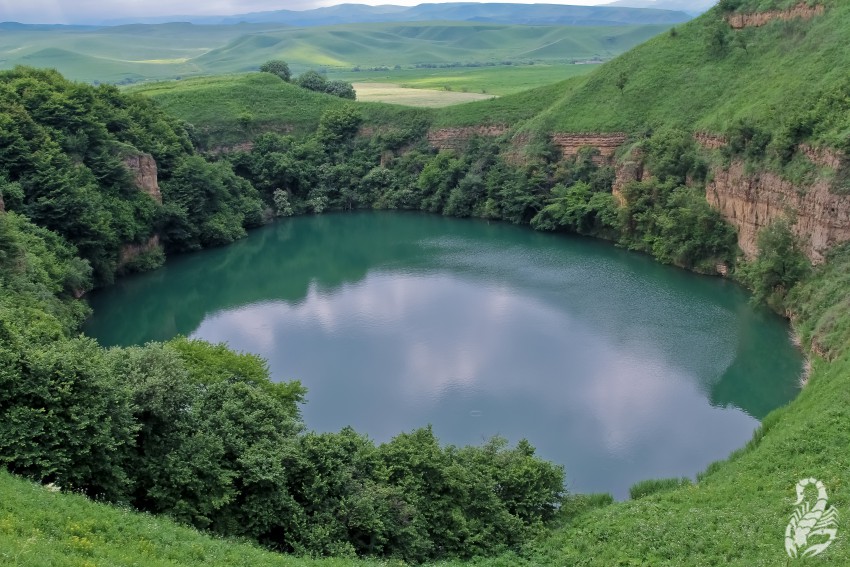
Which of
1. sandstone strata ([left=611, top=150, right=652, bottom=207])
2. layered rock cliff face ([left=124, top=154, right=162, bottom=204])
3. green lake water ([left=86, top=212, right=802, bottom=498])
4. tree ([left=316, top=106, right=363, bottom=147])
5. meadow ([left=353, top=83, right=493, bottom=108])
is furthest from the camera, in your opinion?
meadow ([left=353, top=83, right=493, bottom=108])

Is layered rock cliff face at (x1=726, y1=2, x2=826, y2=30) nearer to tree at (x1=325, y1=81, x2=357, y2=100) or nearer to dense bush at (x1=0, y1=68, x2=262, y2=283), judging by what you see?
dense bush at (x1=0, y1=68, x2=262, y2=283)

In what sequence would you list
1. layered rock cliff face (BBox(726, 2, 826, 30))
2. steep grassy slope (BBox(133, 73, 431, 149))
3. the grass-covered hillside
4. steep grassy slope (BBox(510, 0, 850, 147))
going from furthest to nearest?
1. steep grassy slope (BBox(133, 73, 431, 149))
2. layered rock cliff face (BBox(726, 2, 826, 30))
3. steep grassy slope (BBox(510, 0, 850, 147))
4. the grass-covered hillside

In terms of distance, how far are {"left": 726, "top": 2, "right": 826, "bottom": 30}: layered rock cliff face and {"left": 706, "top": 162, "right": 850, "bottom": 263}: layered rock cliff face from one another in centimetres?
1450

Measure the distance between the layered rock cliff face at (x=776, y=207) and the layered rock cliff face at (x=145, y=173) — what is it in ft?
126

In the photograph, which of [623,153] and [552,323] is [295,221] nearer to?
[623,153]

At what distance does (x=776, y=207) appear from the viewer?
4253 centimetres

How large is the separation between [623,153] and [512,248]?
1190 cm

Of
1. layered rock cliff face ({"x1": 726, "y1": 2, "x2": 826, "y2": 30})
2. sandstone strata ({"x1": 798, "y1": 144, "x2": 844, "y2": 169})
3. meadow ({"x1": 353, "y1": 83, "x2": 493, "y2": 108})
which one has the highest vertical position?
layered rock cliff face ({"x1": 726, "y1": 2, "x2": 826, "y2": 30})

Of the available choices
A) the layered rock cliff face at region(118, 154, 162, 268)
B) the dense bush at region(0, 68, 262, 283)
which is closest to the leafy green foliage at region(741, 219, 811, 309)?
the dense bush at region(0, 68, 262, 283)

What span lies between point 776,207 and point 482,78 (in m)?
94.0

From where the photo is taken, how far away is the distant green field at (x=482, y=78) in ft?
372

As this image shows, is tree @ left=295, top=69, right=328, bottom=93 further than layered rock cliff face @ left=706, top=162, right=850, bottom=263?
Yes

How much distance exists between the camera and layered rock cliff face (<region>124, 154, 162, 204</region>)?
53.2 m

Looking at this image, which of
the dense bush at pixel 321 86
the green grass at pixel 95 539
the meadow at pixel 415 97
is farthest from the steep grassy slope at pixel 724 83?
the green grass at pixel 95 539
